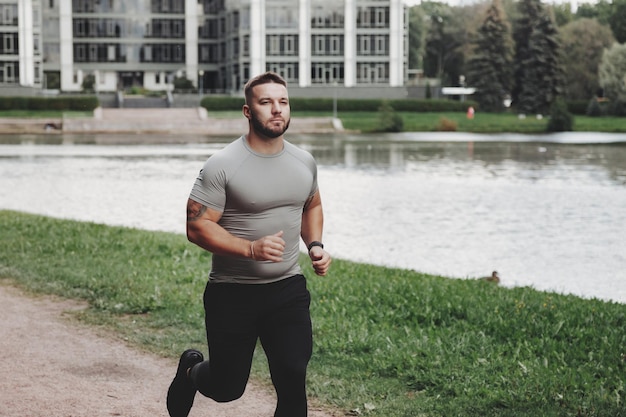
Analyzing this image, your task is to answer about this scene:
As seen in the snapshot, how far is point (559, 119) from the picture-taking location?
224 feet

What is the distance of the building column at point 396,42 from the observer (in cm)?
10088

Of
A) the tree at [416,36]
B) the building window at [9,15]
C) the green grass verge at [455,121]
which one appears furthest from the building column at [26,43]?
the tree at [416,36]

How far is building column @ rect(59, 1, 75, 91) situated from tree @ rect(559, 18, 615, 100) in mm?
49464

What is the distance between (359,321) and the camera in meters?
8.91

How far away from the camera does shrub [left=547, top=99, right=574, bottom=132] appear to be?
224ft

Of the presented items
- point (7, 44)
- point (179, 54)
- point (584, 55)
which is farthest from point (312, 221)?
point (179, 54)

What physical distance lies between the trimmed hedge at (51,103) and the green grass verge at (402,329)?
231 feet

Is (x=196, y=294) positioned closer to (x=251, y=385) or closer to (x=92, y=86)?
(x=251, y=385)

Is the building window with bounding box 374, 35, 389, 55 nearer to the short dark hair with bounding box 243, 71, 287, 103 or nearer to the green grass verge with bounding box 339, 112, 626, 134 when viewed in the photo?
the green grass verge with bounding box 339, 112, 626, 134

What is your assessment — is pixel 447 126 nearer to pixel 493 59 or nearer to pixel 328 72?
pixel 493 59

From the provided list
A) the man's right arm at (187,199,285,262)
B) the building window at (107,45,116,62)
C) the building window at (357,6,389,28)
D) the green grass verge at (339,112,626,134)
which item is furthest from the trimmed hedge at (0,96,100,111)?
the man's right arm at (187,199,285,262)

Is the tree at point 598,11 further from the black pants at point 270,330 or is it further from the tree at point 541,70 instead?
the black pants at point 270,330

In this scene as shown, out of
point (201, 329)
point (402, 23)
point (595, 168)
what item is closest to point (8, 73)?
point (402, 23)

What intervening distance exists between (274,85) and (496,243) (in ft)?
37.0
